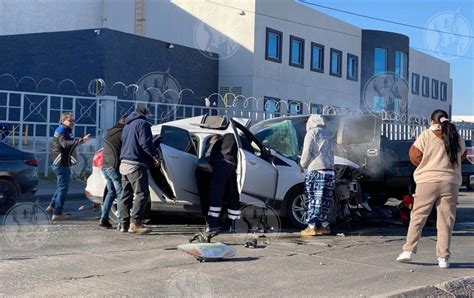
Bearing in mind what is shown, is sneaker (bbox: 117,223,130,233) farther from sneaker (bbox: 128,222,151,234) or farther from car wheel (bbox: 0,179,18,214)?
car wheel (bbox: 0,179,18,214)

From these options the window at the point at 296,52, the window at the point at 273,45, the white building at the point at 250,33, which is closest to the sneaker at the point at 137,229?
the white building at the point at 250,33

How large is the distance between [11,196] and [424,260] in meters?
7.02

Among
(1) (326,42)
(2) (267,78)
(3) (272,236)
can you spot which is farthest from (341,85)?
(3) (272,236)

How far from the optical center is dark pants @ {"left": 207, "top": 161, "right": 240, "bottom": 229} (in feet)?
28.4

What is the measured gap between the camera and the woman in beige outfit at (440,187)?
289 inches

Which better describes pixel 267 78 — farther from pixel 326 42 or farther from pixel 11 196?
pixel 11 196

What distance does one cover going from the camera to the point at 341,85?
1490 inches

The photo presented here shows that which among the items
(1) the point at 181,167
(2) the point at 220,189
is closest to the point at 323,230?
(2) the point at 220,189

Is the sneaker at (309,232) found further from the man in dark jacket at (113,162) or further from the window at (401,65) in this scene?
the window at (401,65)

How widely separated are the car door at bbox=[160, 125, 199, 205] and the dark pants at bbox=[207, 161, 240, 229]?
19.5 inches

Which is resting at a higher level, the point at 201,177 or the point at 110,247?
the point at 201,177

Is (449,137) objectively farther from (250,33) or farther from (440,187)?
(250,33)

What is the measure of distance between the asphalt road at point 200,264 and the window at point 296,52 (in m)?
24.0

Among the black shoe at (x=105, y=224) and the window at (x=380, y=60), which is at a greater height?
the window at (x=380, y=60)
